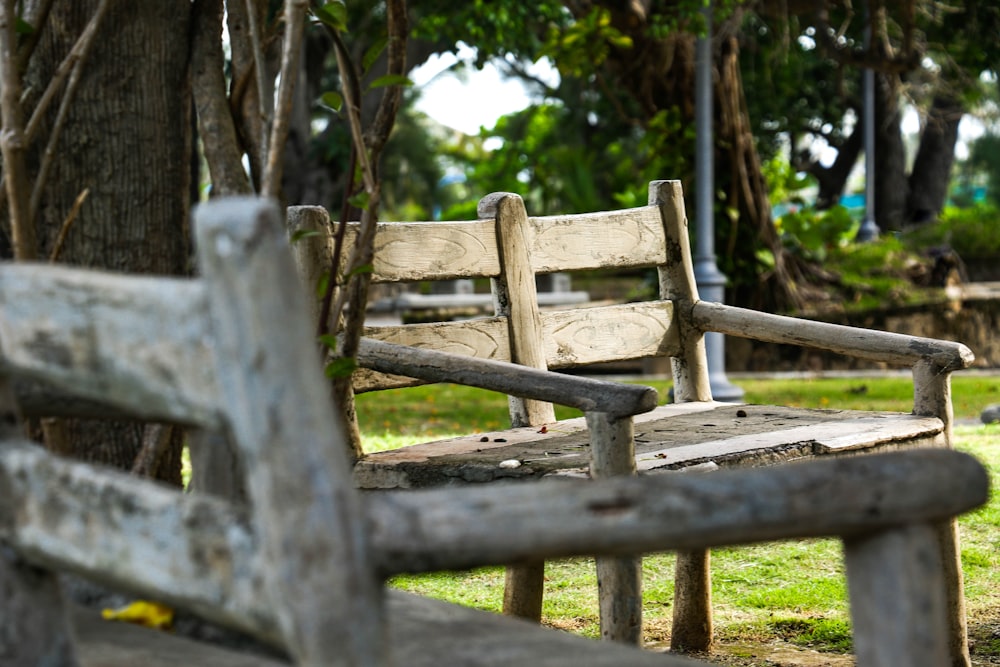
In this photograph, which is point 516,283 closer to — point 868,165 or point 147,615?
point 147,615

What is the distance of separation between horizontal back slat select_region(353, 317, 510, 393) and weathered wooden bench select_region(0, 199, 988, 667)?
1.64 metres

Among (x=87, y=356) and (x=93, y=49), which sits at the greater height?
(x=93, y=49)

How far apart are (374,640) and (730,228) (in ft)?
32.3

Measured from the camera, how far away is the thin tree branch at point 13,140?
1879 mm

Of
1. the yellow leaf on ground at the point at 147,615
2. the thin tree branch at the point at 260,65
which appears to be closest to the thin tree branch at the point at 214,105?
the thin tree branch at the point at 260,65

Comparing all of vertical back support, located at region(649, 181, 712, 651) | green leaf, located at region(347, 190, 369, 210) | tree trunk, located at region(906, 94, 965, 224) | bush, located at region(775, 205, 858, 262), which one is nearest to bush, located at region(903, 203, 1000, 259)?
bush, located at region(775, 205, 858, 262)

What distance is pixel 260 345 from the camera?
101cm

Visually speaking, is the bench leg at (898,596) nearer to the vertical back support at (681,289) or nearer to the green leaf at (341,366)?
the green leaf at (341,366)

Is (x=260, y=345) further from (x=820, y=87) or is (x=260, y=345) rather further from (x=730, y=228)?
(x=820, y=87)

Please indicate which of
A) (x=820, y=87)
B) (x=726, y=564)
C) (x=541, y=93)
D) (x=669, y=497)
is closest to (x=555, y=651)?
(x=669, y=497)

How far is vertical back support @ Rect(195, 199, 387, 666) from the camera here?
1.01 meters

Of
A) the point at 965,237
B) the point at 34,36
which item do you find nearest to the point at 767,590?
the point at 34,36

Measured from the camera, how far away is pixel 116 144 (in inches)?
97.9

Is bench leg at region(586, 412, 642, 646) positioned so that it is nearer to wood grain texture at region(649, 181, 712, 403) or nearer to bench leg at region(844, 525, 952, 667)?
bench leg at region(844, 525, 952, 667)
